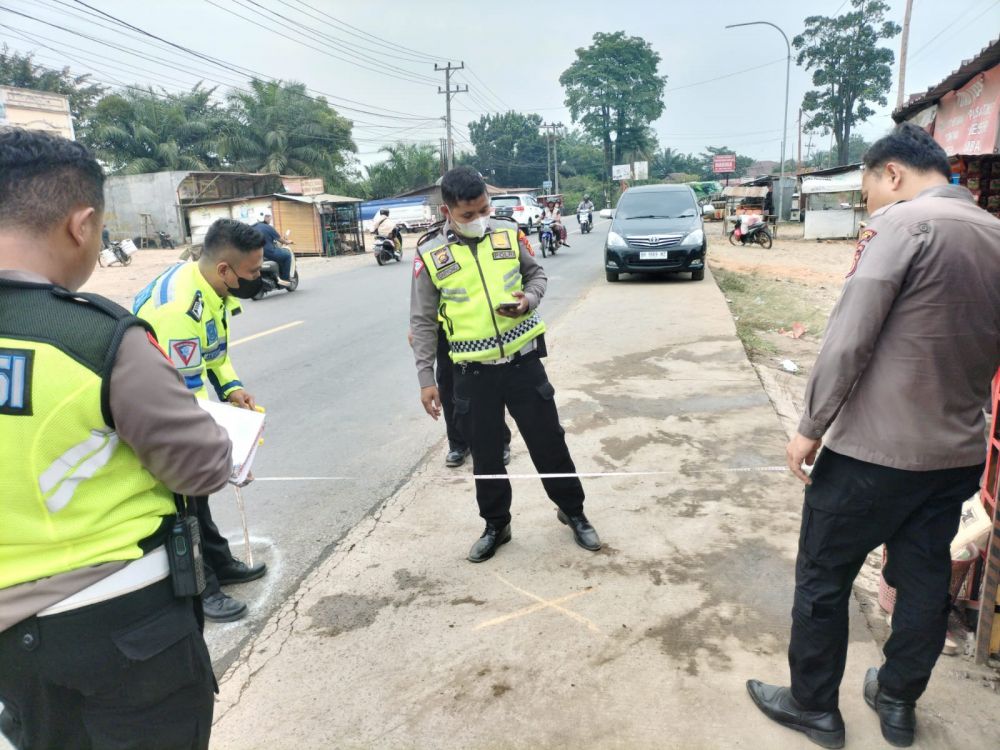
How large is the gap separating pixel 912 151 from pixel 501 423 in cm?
198

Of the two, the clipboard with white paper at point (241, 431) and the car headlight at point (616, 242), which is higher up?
the car headlight at point (616, 242)

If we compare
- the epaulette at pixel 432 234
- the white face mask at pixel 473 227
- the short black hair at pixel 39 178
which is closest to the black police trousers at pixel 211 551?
the epaulette at pixel 432 234

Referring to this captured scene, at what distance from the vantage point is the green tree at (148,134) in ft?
114

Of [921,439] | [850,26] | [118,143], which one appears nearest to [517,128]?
[850,26]

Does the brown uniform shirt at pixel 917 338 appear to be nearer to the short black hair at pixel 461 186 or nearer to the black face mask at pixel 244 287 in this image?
the short black hair at pixel 461 186

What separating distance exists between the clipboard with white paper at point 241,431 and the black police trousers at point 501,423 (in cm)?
115

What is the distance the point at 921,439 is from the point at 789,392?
4596mm

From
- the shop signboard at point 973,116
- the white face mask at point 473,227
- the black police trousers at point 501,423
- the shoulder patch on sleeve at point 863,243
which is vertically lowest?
the black police trousers at point 501,423

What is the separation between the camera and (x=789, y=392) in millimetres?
6258

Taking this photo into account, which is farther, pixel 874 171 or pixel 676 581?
pixel 676 581

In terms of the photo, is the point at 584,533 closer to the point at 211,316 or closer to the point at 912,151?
the point at 211,316

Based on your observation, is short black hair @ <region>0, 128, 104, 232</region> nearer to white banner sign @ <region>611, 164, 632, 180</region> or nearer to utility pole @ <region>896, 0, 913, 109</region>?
utility pole @ <region>896, 0, 913, 109</region>

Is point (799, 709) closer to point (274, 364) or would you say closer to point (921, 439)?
point (921, 439)

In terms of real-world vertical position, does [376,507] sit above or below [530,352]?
below
